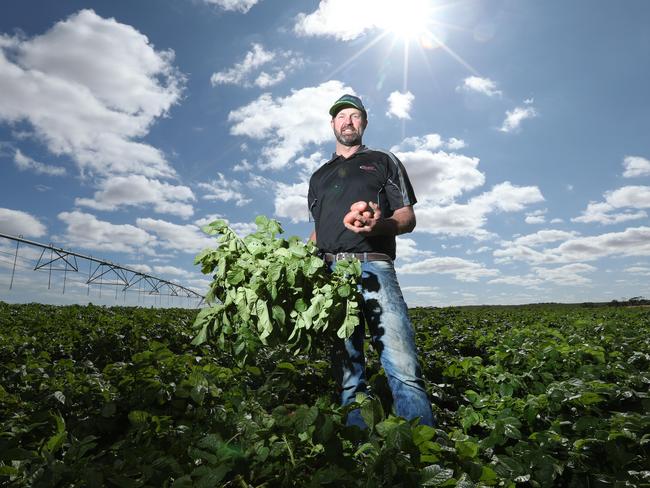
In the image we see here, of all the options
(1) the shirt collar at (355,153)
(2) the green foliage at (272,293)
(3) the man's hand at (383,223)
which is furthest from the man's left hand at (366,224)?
(1) the shirt collar at (355,153)

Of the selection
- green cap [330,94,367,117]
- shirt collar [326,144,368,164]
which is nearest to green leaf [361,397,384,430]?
shirt collar [326,144,368,164]

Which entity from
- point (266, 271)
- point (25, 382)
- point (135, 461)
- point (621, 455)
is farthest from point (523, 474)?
point (25, 382)

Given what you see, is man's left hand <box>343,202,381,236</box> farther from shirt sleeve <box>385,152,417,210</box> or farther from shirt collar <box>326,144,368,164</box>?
shirt collar <box>326,144,368,164</box>

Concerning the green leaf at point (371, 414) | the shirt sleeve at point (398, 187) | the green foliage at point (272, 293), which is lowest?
the green leaf at point (371, 414)

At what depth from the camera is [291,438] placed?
2.29m

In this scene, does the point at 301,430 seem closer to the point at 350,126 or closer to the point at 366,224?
the point at 366,224

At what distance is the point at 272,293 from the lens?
2562 millimetres

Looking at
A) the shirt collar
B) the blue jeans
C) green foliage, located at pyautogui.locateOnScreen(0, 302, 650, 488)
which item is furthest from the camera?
the shirt collar

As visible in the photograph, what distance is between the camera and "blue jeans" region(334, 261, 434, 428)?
9.44ft

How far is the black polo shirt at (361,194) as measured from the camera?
10.2ft

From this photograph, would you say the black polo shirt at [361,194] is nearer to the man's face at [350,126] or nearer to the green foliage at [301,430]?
the man's face at [350,126]

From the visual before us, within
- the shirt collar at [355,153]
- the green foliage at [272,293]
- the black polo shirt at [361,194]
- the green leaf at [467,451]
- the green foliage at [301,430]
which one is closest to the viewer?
the green foliage at [301,430]

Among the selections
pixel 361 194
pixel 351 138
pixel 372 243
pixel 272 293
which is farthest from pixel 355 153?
pixel 272 293

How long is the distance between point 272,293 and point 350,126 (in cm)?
160
